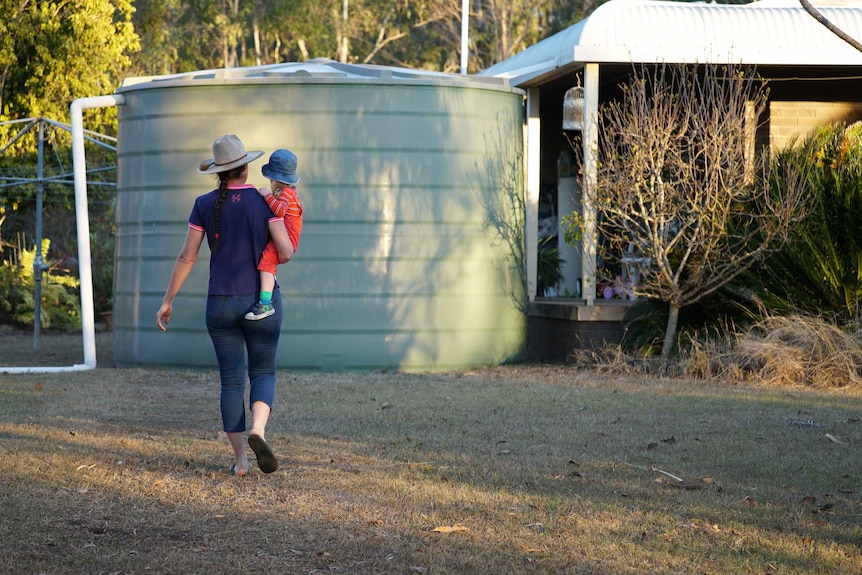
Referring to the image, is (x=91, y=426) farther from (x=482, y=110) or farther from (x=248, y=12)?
(x=248, y=12)

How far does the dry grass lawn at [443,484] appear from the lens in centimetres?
452

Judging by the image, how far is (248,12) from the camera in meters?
31.8

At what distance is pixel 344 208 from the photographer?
11.1 meters

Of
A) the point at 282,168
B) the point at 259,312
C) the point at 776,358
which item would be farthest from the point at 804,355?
the point at 259,312

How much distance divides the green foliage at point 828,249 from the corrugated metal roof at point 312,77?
10.6 ft

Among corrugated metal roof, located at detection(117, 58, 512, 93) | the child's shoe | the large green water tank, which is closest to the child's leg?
the child's shoe

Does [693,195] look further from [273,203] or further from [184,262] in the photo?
[184,262]

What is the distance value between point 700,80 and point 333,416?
22.7 ft

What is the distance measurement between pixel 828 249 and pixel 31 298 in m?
12.1

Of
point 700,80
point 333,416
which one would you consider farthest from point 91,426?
point 700,80

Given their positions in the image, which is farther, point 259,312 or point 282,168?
point 282,168

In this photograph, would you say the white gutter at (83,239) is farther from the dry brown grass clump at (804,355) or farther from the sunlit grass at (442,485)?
the dry brown grass clump at (804,355)

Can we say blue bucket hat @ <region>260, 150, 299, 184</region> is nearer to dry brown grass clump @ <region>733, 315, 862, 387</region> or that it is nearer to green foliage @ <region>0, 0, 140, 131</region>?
dry brown grass clump @ <region>733, 315, 862, 387</region>

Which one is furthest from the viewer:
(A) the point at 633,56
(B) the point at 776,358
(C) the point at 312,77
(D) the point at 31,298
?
(D) the point at 31,298
